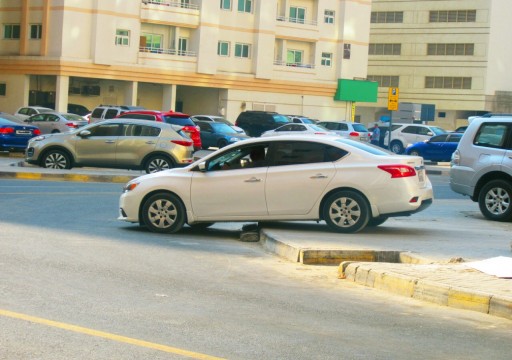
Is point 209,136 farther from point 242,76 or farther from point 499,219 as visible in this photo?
point 499,219

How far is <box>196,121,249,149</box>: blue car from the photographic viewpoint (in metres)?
51.5

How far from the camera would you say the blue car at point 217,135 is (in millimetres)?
51469

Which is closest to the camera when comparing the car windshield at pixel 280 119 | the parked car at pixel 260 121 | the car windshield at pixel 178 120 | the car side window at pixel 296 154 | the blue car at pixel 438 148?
the car side window at pixel 296 154

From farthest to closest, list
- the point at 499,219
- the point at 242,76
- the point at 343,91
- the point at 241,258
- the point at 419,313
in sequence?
1. the point at 343,91
2. the point at 242,76
3. the point at 499,219
4. the point at 241,258
5. the point at 419,313

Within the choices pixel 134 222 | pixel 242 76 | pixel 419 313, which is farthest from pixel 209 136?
pixel 419 313

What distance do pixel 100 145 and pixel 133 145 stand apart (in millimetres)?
893

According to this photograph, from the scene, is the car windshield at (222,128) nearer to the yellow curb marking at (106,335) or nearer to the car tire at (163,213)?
the car tire at (163,213)

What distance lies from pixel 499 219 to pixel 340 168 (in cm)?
573

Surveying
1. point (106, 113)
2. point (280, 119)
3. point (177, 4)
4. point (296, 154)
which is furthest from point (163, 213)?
point (177, 4)

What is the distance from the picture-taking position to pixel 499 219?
66.0ft

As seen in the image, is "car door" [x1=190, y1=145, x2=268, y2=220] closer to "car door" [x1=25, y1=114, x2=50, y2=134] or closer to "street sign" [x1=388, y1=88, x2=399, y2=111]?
"street sign" [x1=388, y1=88, x2=399, y2=111]

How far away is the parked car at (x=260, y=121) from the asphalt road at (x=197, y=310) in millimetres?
45541

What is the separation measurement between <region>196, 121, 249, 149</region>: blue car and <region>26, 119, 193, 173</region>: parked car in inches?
900

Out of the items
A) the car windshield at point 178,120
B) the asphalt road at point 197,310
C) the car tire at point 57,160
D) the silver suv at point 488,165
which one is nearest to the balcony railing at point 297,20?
the car windshield at point 178,120
